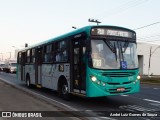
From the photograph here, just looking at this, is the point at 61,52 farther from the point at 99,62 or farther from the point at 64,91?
the point at 99,62

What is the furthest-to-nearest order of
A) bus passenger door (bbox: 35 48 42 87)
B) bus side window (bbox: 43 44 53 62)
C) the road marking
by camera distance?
bus passenger door (bbox: 35 48 42 87) < bus side window (bbox: 43 44 53 62) < the road marking

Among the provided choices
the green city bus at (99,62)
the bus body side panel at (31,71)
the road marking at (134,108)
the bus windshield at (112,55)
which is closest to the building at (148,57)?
the bus body side panel at (31,71)

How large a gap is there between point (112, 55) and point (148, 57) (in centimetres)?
7065

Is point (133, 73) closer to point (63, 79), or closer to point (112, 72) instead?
point (112, 72)

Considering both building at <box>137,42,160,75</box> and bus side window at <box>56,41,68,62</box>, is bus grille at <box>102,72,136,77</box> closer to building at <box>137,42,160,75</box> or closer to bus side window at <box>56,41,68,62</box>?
bus side window at <box>56,41,68,62</box>

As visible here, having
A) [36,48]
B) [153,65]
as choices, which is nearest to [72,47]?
[36,48]

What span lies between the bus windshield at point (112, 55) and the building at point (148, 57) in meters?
64.4

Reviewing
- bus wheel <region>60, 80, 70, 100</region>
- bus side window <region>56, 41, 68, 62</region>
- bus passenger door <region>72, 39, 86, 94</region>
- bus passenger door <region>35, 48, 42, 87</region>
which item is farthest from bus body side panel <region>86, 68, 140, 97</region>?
bus passenger door <region>35, 48, 42, 87</region>

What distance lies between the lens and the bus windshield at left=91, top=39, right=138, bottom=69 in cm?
1238

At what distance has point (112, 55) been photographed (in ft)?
41.2

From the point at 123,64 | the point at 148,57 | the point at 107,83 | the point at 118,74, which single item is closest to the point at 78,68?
the point at 107,83

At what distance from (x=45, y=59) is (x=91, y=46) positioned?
20.2 feet

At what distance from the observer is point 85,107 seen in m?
12.8

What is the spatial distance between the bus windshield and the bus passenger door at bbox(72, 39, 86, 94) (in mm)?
735
